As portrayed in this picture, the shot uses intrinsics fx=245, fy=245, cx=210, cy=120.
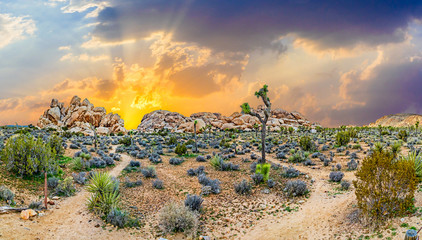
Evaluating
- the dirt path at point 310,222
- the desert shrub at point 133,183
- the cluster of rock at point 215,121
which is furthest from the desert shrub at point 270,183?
the cluster of rock at point 215,121

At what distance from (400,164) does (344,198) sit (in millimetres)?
4411

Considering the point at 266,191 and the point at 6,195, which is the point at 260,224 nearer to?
the point at 266,191

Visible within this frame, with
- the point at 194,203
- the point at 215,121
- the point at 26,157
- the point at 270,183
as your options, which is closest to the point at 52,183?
the point at 26,157

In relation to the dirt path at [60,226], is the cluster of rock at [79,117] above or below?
above

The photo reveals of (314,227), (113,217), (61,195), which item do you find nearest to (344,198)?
(314,227)

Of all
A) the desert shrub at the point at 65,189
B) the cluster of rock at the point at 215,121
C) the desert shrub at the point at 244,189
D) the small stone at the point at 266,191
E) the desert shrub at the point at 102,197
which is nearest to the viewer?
the desert shrub at the point at 102,197

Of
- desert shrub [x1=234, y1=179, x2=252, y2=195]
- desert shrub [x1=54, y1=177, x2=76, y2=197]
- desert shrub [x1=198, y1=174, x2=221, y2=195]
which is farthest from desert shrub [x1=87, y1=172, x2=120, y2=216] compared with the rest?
desert shrub [x1=234, y1=179, x2=252, y2=195]

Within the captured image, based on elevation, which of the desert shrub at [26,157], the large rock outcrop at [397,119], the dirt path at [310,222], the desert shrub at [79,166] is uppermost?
the large rock outcrop at [397,119]

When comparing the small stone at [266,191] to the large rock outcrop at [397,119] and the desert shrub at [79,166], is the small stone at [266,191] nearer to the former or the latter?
the desert shrub at [79,166]

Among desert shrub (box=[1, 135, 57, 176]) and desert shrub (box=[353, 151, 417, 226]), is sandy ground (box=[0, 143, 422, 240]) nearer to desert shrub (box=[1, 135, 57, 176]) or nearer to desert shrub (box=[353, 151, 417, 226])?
desert shrub (box=[353, 151, 417, 226])

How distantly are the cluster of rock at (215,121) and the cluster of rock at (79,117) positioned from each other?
1793 cm

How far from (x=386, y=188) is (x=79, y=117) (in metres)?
98.0

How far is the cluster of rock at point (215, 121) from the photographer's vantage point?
4222 inches

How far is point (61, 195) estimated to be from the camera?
1264 centimetres
